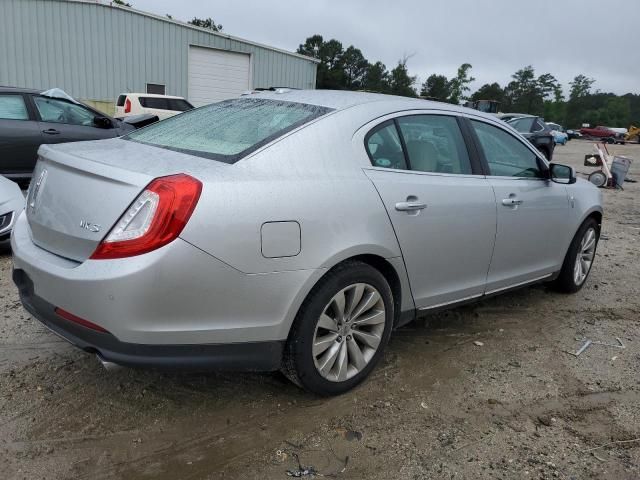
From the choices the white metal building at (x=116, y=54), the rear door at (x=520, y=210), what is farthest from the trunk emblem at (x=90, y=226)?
the white metal building at (x=116, y=54)

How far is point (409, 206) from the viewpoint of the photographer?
2.98 metres

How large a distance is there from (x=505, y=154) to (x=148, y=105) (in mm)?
14294

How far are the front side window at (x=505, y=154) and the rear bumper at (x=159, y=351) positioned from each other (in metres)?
2.07

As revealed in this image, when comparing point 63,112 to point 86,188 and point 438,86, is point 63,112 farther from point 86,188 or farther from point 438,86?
point 438,86

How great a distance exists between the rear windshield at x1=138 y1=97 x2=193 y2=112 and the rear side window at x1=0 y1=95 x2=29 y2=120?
9.13m

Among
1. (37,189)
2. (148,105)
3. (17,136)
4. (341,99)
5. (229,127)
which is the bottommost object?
(17,136)

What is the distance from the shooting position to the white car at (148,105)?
52.6 ft

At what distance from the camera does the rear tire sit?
4.61 meters

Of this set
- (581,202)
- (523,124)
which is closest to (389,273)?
(581,202)

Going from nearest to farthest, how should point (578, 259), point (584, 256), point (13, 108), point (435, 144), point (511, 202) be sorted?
1. point (435, 144)
2. point (511, 202)
3. point (578, 259)
4. point (584, 256)
5. point (13, 108)

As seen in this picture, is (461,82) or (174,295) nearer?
(174,295)

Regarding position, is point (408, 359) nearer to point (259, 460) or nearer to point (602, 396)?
point (602, 396)

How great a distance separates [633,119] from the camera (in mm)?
81312

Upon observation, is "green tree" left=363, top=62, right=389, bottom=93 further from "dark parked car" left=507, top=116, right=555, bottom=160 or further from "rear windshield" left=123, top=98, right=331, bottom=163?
"rear windshield" left=123, top=98, right=331, bottom=163
